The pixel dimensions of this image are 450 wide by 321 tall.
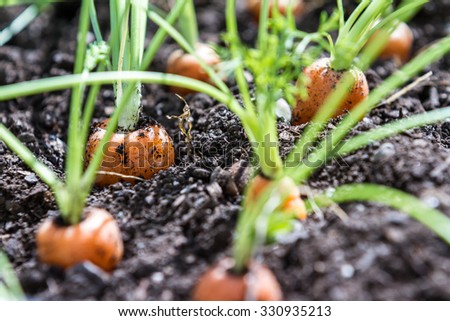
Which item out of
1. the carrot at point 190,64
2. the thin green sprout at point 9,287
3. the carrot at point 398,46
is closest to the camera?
the thin green sprout at point 9,287

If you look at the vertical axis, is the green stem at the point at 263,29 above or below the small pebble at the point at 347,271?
above

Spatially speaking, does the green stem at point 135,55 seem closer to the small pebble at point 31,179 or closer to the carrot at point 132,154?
the carrot at point 132,154

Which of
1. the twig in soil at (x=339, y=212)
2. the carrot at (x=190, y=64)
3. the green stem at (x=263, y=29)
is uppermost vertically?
the green stem at (x=263, y=29)

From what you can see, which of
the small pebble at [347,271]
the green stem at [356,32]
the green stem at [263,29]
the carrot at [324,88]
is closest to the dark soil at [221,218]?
the small pebble at [347,271]

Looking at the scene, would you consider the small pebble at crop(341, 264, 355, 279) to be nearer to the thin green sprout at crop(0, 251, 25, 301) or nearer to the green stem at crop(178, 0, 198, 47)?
the thin green sprout at crop(0, 251, 25, 301)

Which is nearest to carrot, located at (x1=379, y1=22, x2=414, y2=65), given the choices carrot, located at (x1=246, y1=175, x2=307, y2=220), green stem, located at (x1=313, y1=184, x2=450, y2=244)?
green stem, located at (x1=313, y1=184, x2=450, y2=244)

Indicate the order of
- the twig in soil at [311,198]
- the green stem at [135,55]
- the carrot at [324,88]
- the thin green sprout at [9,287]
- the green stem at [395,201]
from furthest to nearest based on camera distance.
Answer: the carrot at [324,88] < the green stem at [135,55] < the twig in soil at [311,198] < the thin green sprout at [9,287] < the green stem at [395,201]

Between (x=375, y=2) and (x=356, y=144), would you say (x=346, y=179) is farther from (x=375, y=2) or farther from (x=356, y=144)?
(x=375, y=2)

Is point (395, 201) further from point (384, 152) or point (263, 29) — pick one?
point (263, 29)
